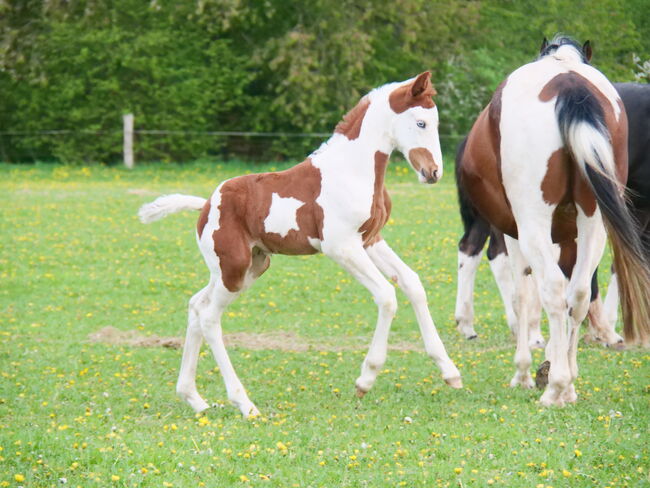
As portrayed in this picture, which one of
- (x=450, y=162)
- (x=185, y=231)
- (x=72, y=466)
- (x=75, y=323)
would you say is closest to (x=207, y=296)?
(x=72, y=466)

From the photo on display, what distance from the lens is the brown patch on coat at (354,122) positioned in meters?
6.73

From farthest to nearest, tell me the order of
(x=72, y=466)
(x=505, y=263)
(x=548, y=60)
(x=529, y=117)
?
(x=505, y=263) → (x=548, y=60) → (x=529, y=117) → (x=72, y=466)

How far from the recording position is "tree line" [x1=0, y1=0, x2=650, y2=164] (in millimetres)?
27688

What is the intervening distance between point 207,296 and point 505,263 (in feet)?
11.0

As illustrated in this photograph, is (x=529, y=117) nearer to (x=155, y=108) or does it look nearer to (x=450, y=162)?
(x=450, y=162)

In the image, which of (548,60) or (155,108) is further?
(155,108)

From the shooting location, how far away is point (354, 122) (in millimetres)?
6793

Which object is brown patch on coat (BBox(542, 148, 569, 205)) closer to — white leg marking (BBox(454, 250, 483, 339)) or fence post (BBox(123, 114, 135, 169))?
white leg marking (BBox(454, 250, 483, 339))

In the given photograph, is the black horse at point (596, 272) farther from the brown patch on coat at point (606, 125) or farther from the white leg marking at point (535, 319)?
the brown patch on coat at point (606, 125)

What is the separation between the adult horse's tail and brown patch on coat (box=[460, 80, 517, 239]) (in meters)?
0.64

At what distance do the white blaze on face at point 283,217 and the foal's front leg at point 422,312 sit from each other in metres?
0.72

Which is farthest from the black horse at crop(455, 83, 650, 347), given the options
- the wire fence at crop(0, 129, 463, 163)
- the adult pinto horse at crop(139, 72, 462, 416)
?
the wire fence at crop(0, 129, 463, 163)

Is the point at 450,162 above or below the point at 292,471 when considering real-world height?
below

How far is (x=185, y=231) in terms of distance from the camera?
1705 centimetres
